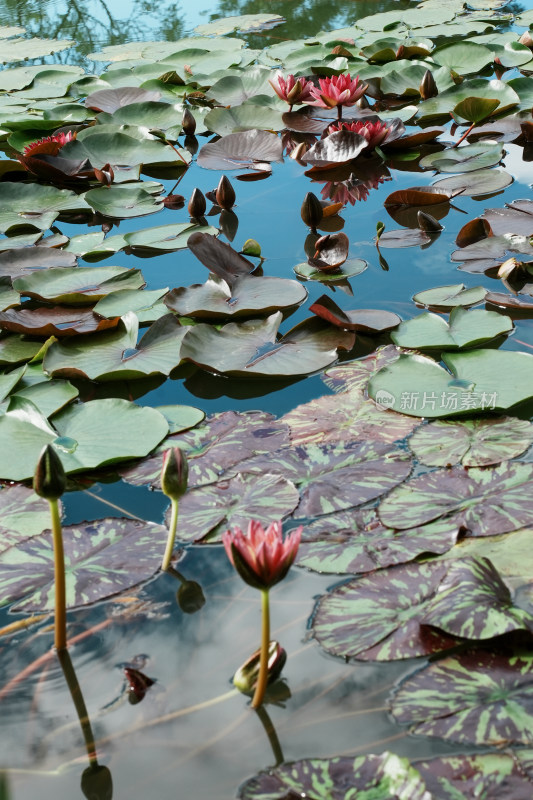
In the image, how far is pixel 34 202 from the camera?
337 centimetres

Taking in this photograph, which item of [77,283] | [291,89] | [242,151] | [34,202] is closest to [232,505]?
[77,283]

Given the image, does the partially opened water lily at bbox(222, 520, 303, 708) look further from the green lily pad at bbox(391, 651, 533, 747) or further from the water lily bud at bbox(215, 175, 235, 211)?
the water lily bud at bbox(215, 175, 235, 211)

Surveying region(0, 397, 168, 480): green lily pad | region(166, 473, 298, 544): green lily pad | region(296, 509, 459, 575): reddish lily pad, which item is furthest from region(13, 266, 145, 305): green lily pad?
region(296, 509, 459, 575): reddish lily pad

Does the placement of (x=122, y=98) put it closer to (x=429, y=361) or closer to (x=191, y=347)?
(x=191, y=347)

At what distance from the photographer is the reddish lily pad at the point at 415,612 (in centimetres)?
118

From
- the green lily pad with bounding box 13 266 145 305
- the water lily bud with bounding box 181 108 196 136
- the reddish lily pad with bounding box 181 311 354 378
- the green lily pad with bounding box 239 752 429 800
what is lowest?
the green lily pad with bounding box 239 752 429 800

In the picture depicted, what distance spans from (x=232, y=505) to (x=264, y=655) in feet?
1.74

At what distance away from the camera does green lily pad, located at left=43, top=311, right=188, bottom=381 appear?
2117 mm

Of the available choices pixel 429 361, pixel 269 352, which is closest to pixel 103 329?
pixel 269 352

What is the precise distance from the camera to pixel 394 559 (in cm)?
140

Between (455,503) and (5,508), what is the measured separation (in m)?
0.99

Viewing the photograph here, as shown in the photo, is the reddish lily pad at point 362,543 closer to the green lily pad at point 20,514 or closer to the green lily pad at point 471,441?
the green lily pad at point 471,441

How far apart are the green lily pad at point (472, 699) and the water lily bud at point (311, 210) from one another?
2.00 m

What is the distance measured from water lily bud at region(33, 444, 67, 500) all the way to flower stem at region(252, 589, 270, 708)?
380mm
